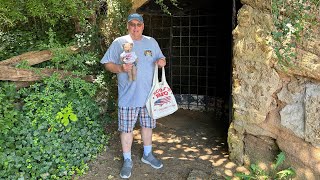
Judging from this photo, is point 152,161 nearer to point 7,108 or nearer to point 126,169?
point 126,169

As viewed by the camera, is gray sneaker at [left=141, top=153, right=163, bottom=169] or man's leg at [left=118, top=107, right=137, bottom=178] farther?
gray sneaker at [left=141, top=153, right=163, bottom=169]

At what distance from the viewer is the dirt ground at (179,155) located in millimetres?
3898

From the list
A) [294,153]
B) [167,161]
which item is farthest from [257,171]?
[167,161]

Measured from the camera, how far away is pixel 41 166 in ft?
11.8

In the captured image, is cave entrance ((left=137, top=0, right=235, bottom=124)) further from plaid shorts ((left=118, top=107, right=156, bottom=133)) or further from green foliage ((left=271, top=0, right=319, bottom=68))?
green foliage ((left=271, top=0, right=319, bottom=68))

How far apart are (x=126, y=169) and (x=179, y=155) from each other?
0.93m

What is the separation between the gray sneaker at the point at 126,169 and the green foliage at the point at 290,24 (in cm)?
207

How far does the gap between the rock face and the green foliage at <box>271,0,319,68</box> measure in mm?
79

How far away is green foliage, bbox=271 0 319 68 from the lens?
3.09 m

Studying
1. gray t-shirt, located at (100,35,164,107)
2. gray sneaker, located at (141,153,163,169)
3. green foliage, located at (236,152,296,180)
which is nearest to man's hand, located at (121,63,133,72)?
gray t-shirt, located at (100,35,164,107)

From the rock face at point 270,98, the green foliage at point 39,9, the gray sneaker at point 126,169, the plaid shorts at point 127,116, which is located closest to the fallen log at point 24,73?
the green foliage at point 39,9

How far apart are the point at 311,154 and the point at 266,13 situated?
1558 mm

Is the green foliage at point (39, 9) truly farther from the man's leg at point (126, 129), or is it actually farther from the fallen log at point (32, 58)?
the man's leg at point (126, 129)

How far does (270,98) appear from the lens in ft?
11.8
